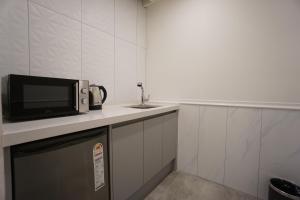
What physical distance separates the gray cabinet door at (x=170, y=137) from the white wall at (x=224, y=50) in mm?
364

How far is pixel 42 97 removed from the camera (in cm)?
86

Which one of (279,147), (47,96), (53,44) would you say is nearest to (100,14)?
(53,44)

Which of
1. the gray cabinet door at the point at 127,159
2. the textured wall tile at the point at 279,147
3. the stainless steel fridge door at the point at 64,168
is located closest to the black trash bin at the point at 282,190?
the textured wall tile at the point at 279,147

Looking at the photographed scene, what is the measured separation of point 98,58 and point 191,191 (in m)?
1.74

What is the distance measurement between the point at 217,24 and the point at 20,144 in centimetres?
198

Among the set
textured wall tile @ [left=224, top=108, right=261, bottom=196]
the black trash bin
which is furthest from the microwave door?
the black trash bin

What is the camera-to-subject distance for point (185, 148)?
1.87 metres

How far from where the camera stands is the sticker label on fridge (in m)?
0.89

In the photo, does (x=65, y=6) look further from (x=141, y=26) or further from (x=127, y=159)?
(x=127, y=159)

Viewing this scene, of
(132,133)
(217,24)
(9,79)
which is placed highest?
(217,24)

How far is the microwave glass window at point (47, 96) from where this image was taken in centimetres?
80

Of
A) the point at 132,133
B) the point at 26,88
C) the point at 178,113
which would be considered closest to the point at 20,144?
the point at 26,88

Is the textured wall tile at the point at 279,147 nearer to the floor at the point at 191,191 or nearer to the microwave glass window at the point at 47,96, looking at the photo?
the floor at the point at 191,191

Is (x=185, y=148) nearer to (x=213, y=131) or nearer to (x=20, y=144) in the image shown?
A: (x=213, y=131)
